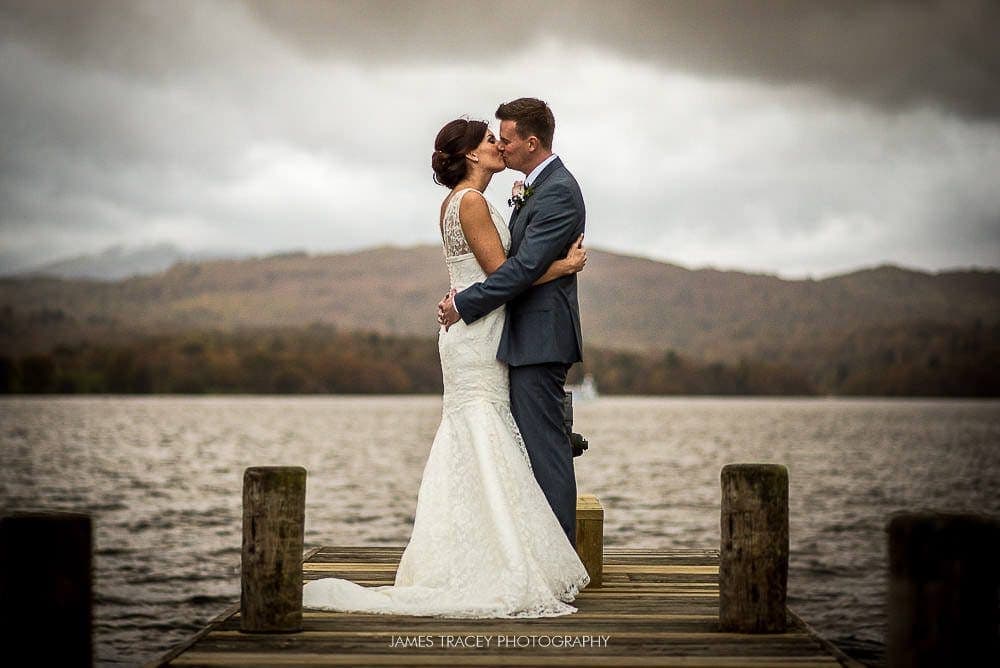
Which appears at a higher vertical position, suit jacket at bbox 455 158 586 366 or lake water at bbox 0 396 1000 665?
suit jacket at bbox 455 158 586 366

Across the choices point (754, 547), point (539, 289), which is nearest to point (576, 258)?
point (539, 289)

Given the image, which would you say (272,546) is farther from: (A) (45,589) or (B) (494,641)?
(A) (45,589)

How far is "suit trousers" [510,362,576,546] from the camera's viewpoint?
6488mm

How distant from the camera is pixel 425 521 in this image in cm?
638

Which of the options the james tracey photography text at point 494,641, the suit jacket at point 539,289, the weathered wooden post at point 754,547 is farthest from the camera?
the suit jacket at point 539,289

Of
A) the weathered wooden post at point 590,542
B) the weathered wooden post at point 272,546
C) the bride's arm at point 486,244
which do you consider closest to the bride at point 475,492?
the bride's arm at point 486,244

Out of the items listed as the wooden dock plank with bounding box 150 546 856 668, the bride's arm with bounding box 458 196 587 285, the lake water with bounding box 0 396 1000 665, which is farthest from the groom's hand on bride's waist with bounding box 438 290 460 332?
the lake water with bounding box 0 396 1000 665

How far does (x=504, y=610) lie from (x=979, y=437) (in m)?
99.6

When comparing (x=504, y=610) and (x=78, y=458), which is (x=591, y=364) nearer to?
(x=78, y=458)

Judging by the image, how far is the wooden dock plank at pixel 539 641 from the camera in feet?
16.1

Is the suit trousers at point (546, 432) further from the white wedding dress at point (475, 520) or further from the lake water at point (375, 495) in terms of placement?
the lake water at point (375, 495)

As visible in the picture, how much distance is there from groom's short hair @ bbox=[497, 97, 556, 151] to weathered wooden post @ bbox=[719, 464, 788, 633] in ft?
7.60

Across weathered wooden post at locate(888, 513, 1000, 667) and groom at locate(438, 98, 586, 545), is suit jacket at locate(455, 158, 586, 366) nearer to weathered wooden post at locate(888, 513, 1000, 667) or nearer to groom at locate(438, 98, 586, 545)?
groom at locate(438, 98, 586, 545)

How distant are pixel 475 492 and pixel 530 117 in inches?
86.4
